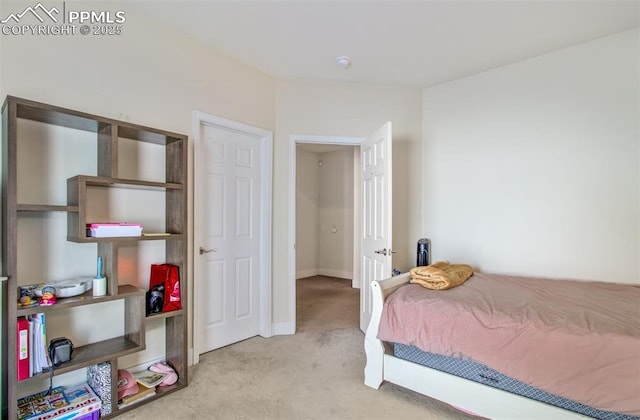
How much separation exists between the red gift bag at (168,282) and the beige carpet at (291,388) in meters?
0.59

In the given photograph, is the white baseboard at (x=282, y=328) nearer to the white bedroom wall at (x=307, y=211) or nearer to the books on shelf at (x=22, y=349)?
the books on shelf at (x=22, y=349)

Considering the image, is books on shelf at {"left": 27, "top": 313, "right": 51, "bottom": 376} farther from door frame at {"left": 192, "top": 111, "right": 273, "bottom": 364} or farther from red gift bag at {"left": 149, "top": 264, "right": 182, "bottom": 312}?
door frame at {"left": 192, "top": 111, "right": 273, "bottom": 364}

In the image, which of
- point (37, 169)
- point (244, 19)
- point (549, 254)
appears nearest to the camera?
point (37, 169)

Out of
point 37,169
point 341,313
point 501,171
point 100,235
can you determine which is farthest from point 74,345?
point 501,171

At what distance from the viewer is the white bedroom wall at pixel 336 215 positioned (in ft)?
20.6

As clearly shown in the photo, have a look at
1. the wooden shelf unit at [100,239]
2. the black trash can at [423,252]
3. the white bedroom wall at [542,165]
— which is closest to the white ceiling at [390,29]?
the white bedroom wall at [542,165]

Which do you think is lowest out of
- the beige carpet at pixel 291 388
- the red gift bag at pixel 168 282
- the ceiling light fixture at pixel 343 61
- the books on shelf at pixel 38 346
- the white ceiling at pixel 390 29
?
the beige carpet at pixel 291 388

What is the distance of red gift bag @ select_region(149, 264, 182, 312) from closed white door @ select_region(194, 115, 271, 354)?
1.25 ft

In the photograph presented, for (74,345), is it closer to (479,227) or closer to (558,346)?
(558,346)

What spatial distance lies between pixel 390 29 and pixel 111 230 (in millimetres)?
2412

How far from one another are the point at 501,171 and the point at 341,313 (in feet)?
7.86

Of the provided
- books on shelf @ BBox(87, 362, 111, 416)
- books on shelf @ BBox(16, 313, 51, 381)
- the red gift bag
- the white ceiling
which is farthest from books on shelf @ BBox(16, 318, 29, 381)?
the white ceiling

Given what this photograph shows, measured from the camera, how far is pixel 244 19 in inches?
95.0

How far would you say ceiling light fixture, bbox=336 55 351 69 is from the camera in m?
2.98
